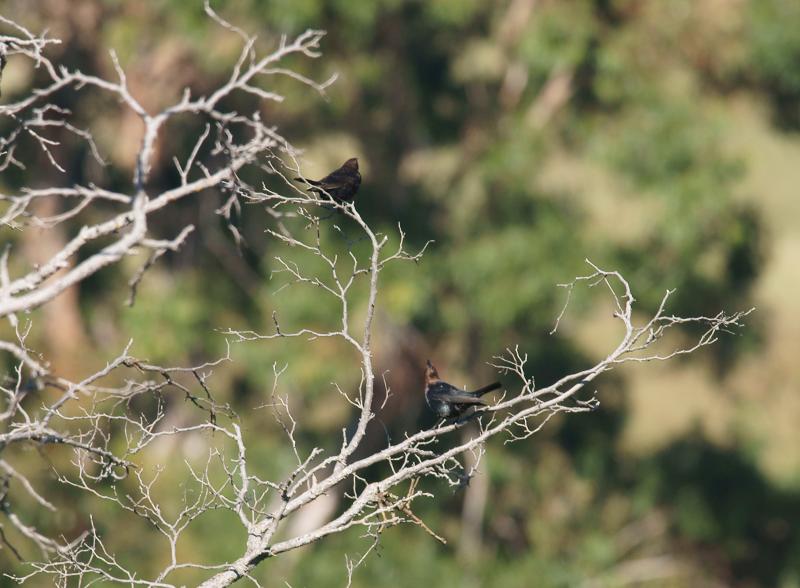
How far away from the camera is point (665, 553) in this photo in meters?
21.0

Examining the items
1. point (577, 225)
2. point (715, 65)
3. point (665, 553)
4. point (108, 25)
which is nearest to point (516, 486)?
point (665, 553)

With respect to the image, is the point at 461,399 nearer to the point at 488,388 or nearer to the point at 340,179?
the point at 488,388

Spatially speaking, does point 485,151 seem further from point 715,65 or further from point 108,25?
point 108,25

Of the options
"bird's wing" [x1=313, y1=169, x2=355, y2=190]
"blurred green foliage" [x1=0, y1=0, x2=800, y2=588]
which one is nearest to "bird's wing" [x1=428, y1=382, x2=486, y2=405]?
"bird's wing" [x1=313, y1=169, x2=355, y2=190]

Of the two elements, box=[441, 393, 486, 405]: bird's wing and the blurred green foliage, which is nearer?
box=[441, 393, 486, 405]: bird's wing

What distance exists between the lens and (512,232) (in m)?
18.1

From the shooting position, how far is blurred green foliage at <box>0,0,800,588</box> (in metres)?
17.8

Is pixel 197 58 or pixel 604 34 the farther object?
pixel 197 58

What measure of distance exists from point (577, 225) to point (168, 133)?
722cm

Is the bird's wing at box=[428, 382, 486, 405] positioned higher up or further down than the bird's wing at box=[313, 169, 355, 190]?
further down

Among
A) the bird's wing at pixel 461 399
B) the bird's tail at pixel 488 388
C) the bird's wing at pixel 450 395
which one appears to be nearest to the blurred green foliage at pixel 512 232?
the bird's wing at pixel 450 395

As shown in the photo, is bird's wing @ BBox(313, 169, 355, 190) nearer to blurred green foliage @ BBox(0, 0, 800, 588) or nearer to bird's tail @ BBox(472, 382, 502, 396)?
bird's tail @ BBox(472, 382, 502, 396)

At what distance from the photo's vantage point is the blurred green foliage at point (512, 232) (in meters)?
17.8

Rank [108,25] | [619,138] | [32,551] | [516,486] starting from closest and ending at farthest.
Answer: [32,551]
[619,138]
[108,25]
[516,486]
